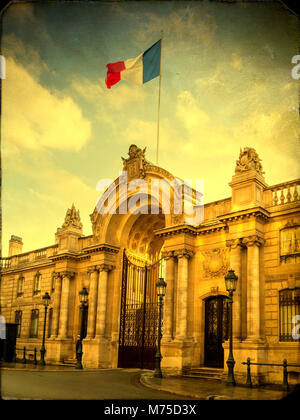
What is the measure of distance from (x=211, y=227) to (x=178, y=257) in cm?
227

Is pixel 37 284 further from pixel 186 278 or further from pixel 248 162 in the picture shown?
pixel 248 162

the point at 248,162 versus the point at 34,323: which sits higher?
the point at 248,162

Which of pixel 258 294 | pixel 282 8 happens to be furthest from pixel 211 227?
pixel 282 8

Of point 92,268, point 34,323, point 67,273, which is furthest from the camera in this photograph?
point 34,323

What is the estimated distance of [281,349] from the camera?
19.3 m

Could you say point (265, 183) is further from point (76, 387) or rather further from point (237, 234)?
point (76, 387)

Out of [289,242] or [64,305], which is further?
[64,305]

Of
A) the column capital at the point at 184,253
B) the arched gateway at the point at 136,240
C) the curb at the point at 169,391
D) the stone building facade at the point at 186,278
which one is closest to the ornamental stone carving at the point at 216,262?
the stone building facade at the point at 186,278

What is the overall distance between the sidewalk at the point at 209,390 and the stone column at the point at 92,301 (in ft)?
28.8

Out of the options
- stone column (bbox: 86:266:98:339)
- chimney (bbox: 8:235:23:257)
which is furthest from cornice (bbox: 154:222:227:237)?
chimney (bbox: 8:235:23:257)

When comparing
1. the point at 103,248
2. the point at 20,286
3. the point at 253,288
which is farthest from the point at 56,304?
the point at 253,288

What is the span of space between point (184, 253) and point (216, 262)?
1.64 meters

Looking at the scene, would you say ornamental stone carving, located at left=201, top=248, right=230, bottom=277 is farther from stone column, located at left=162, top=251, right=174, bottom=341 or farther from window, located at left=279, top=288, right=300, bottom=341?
window, located at left=279, top=288, right=300, bottom=341

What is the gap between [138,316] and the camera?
2739 centimetres
